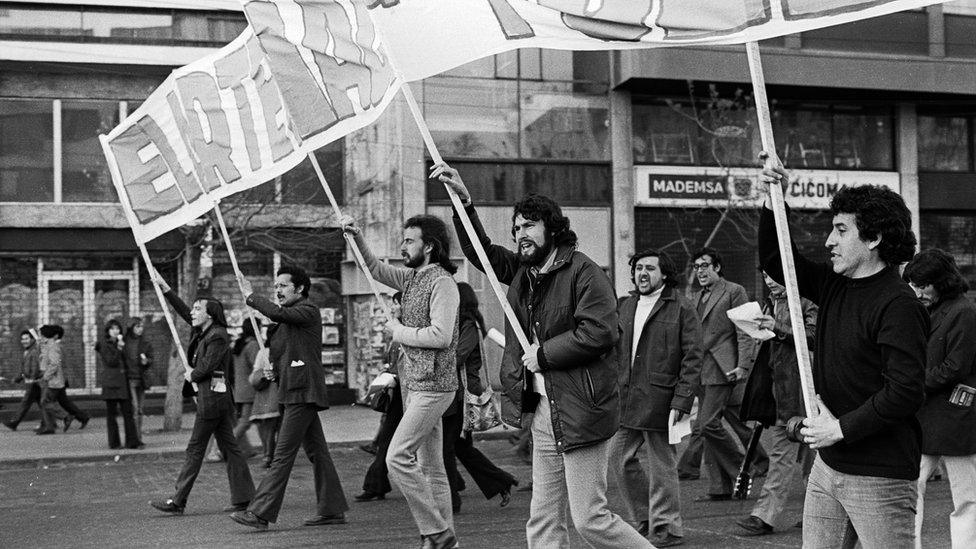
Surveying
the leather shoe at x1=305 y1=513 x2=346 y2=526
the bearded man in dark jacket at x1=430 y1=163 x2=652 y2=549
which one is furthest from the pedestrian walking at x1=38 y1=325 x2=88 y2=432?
the bearded man in dark jacket at x1=430 y1=163 x2=652 y2=549

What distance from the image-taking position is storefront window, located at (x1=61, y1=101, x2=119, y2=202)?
2114 centimetres

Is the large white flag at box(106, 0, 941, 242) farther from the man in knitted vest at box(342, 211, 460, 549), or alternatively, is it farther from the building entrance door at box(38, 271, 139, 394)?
the building entrance door at box(38, 271, 139, 394)

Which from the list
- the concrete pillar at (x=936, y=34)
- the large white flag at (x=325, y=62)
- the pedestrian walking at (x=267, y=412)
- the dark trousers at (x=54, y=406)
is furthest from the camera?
the concrete pillar at (x=936, y=34)

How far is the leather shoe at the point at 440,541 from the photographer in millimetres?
7301

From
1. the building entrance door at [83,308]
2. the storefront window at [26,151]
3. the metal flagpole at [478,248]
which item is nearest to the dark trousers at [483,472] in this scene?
the metal flagpole at [478,248]

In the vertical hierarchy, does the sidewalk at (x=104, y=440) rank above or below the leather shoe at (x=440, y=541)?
below

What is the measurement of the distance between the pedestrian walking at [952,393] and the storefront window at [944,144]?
67.1 feet

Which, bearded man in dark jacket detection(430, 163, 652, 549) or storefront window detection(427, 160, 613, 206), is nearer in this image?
bearded man in dark jacket detection(430, 163, 652, 549)

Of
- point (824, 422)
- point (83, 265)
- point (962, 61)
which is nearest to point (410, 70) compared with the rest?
point (824, 422)

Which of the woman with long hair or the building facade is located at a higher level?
the building facade

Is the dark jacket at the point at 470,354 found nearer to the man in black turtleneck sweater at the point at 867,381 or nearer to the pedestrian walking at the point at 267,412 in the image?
the pedestrian walking at the point at 267,412

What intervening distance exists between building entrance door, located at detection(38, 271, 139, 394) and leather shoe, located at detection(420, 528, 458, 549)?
49.4 ft

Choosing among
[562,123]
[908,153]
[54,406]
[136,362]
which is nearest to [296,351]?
[136,362]

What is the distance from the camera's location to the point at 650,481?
318 inches
